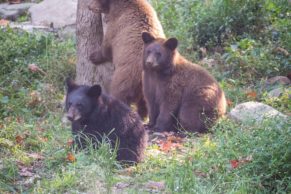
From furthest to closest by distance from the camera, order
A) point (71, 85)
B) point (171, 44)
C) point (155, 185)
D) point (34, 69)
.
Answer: point (34, 69) → point (171, 44) → point (71, 85) → point (155, 185)

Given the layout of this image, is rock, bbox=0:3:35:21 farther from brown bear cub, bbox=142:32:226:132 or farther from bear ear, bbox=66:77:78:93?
bear ear, bbox=66:77:78:93

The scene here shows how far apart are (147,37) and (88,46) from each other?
1572mm

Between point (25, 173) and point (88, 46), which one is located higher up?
point (88, 46)

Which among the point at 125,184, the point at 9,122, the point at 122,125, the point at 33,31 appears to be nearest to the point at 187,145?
the point at 122,125

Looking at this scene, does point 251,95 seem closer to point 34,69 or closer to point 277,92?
point 277,92

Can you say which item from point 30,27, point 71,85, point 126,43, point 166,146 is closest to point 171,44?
point 126,43

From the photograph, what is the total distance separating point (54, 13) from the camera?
1530cm

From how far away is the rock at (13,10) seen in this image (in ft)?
53.2

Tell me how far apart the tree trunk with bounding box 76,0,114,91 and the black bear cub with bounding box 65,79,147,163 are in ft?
10.4

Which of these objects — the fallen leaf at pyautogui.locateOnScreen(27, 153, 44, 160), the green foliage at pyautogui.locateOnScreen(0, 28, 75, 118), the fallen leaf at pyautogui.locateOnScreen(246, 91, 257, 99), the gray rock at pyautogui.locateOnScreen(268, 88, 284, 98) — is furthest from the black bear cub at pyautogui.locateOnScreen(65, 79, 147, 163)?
the gray rock at pyautogui.locateOnScreen(268, 88, 284, 98)

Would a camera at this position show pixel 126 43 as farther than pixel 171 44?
Yes

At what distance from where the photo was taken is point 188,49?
1302 cm

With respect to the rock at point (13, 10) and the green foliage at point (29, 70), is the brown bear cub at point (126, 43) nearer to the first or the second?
the green foliage at point (29, 70)

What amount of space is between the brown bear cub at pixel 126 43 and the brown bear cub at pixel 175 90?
0.41 meters
